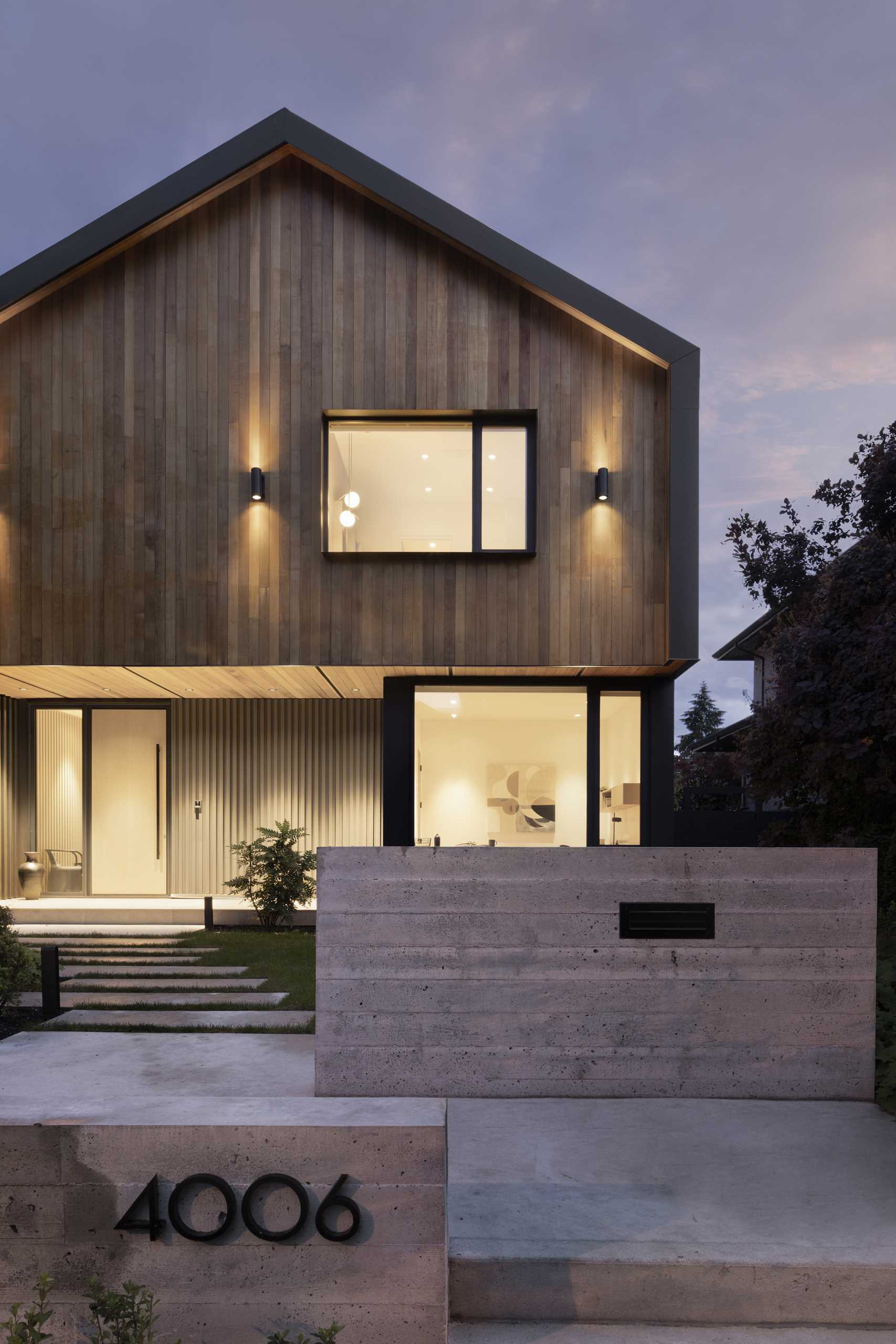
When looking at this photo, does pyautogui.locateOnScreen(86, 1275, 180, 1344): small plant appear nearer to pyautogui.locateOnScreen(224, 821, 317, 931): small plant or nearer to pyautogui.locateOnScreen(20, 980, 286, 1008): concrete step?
pyautogui.locateOnScreen(20, 980, 286, 1008): concrete step

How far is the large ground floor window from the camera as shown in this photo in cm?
913

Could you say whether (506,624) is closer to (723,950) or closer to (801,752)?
(801,752)

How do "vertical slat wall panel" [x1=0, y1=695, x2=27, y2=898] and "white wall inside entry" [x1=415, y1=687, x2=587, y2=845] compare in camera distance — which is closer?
"white wall inside entry" [x1=415, y1=687, x2=587, y2=845]

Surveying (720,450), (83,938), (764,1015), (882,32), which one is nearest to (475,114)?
(882,32)

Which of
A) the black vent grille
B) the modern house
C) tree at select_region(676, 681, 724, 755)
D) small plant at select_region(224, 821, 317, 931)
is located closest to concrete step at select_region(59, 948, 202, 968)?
small plant at select_region(224, 821, 317, 931)

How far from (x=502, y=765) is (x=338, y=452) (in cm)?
376

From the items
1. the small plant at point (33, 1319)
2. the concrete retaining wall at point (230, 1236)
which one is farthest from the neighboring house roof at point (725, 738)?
→ the small plant at point (33, 1319)

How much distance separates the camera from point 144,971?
318 inches

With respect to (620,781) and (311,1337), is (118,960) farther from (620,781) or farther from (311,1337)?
(311,1337)

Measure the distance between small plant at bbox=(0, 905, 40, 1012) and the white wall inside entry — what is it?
407 centimetres

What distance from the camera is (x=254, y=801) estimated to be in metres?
11.8

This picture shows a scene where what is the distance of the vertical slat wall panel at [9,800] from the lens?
11.2 m

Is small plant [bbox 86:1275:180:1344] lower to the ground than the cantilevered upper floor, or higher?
lower

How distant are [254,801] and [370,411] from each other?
226 inches
